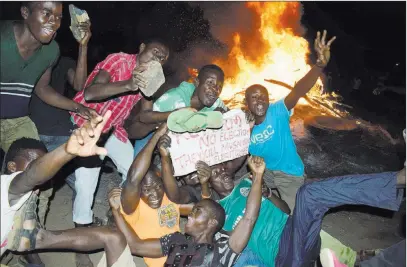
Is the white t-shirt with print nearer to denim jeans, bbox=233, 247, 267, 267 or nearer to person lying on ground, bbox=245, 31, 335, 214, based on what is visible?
denim jeans, bbox=233, 247, 267, 267

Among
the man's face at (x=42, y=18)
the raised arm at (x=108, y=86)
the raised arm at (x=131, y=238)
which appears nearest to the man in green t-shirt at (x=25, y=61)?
the man's face at (x=42, y=18)

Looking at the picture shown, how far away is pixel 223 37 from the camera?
1145 cm

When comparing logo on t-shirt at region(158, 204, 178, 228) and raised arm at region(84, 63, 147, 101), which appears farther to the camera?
logo on t-shirt at region(158, 204, 178, 228)

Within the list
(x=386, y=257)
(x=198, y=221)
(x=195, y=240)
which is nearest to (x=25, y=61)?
(x=198, y=221)

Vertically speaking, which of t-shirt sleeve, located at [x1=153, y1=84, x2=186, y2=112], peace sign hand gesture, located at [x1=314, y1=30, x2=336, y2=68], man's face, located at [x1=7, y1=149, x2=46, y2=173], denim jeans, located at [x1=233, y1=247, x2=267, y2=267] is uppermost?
peace sign hand gesture, located at [x1=314, y1=30, x2=336, y2=68]

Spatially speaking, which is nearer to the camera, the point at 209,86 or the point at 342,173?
the point at 209,86

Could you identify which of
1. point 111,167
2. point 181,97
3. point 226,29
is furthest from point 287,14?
point 181,97

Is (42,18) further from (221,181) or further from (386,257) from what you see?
(386,257)

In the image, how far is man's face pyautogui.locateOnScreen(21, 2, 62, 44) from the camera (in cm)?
314

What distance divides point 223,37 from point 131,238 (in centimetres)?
891

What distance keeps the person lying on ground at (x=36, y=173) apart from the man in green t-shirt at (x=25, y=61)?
2.77ft

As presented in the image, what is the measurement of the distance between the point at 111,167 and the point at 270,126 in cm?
303

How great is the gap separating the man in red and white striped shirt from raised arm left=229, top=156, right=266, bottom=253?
136 centimetres

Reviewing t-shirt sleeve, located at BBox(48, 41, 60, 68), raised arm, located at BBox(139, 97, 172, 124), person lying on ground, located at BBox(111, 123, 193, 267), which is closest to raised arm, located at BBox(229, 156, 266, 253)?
person lying on ground, located at BBox(111, 123, 193, 267)
